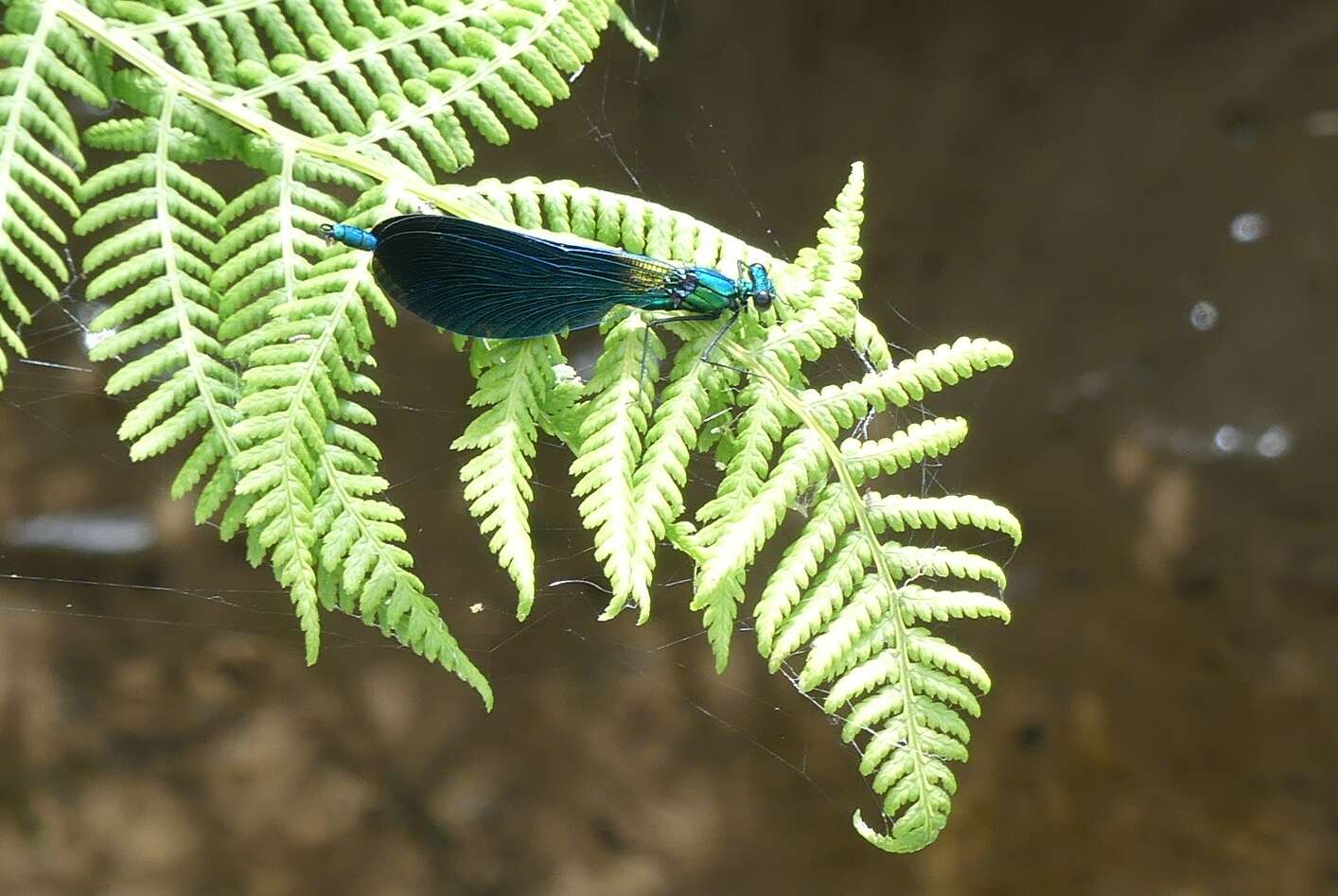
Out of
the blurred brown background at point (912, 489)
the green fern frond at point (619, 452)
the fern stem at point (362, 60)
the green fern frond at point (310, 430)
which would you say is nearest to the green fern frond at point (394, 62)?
the fern stem at point (362, 60)

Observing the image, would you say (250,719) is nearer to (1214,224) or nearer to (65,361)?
(65,361)

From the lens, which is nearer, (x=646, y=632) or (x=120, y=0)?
(x=120, y=0)

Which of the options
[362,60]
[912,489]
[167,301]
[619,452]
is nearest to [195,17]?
[362,60]

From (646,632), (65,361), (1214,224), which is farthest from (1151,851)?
(65,361)

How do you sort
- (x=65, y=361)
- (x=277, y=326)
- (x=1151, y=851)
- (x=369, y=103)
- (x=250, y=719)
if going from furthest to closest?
(x=1151, y=851)
(x=250, y=719)
(x=65, y=361)
(x=369, y=103)
(x=277, y=326)

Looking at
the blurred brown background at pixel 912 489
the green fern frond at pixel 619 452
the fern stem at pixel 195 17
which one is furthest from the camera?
the blurred brown background at pixel 912 489

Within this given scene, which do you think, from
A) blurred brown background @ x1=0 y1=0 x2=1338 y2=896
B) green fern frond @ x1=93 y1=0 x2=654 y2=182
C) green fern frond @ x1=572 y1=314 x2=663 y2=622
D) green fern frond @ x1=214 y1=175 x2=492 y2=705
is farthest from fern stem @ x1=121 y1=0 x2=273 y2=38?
blurred brown background @ x1=0 y1=0 x2=1338 y2=896

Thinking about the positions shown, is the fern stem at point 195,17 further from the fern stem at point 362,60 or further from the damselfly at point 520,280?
the damselfly at point 520,280
